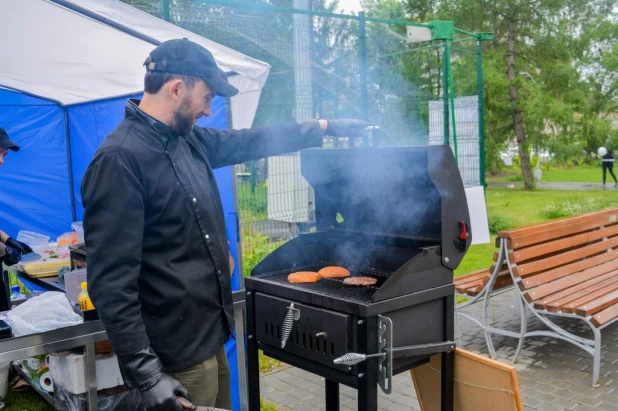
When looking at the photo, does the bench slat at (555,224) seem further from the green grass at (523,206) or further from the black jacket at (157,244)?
the black jacket at (157,244)

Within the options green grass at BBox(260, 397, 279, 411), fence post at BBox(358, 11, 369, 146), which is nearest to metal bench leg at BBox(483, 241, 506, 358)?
green grass at BBox(260, 397, 279, 411)

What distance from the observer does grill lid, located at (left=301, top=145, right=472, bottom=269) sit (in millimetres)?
2154

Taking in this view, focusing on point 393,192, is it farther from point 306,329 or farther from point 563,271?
point 563,271

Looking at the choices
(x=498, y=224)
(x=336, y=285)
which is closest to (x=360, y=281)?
(x=336, y=285)

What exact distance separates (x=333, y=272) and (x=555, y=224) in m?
2.78

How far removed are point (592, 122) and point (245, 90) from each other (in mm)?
15318

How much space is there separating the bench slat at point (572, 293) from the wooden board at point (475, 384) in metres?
1.70

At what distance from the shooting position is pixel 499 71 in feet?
48.3

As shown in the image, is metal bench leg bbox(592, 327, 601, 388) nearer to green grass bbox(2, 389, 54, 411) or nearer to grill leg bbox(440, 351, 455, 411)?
grill leg bbox(440, 351, 455, 411)

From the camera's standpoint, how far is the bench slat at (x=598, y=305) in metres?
3.69

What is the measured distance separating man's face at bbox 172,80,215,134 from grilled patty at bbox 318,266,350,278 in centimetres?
91

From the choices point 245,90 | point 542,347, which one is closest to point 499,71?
point 542,347

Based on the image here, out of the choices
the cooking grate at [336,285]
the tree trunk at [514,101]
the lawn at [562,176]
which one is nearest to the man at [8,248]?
the cooking grate at [336,285]

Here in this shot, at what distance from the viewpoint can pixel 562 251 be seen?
15.6 feet
